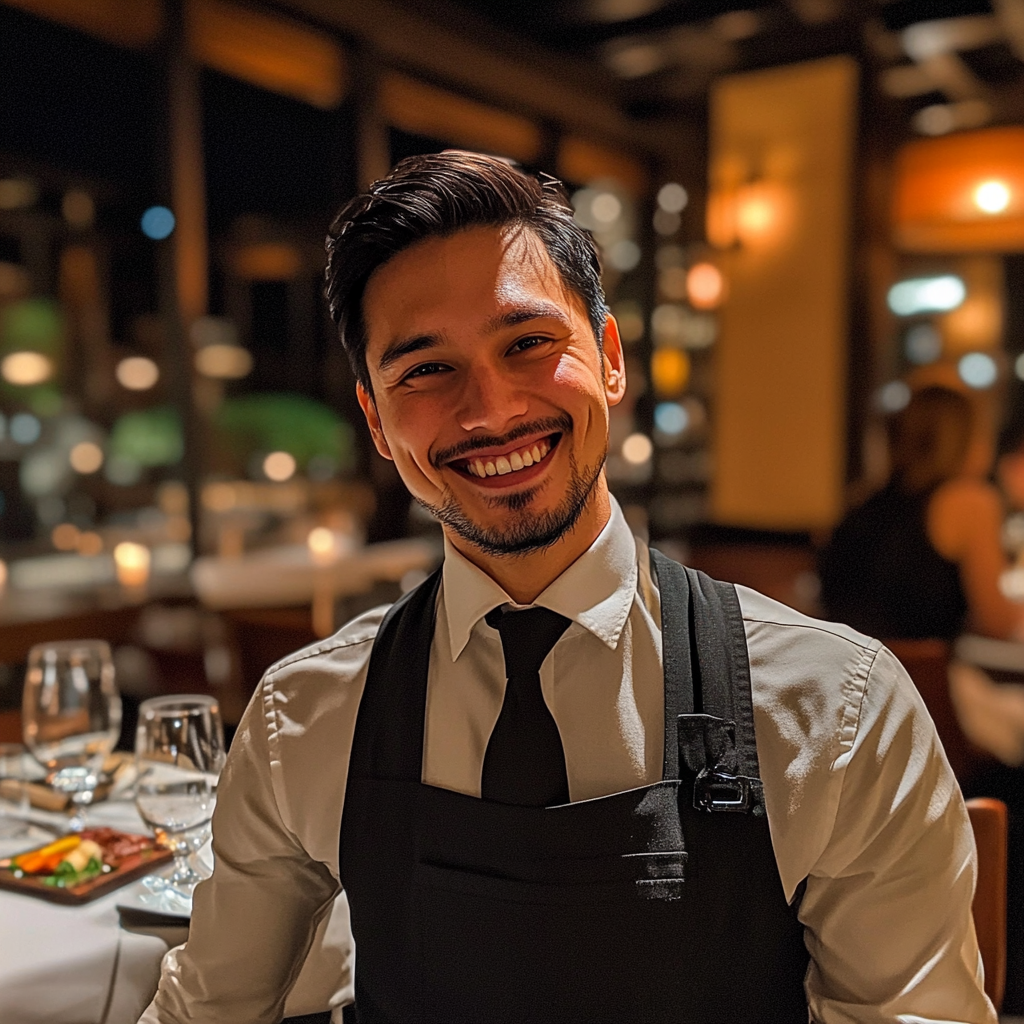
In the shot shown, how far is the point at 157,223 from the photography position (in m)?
4.06

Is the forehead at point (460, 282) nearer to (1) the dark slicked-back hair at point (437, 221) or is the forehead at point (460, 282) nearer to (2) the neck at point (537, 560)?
(1) the dark slicked-back hair at point (437, 221)

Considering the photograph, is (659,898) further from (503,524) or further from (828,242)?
(828,242)

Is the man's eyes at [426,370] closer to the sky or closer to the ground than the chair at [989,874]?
closer to the sky

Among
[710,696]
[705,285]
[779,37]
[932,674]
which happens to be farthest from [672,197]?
[710,696]

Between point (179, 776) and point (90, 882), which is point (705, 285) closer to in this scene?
point (179, 776)

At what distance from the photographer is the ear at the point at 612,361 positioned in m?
1.24

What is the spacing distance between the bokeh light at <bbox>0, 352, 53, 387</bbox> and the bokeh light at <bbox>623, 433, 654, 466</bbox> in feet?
11.6

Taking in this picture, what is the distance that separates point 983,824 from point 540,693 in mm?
710

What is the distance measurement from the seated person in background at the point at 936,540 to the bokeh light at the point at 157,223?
291cm

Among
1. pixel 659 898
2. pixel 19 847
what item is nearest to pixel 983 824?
pixel 659 898

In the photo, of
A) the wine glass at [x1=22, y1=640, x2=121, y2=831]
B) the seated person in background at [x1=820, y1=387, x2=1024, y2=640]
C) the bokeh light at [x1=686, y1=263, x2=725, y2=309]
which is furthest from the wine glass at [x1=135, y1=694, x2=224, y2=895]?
the bokeh light at [x1=686, y1=263, x2=725, y2=309]

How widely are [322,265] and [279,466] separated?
5.91 ft

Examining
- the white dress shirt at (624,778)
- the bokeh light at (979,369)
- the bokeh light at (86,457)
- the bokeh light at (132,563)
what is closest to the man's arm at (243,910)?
the white dress shirt at (624,778)

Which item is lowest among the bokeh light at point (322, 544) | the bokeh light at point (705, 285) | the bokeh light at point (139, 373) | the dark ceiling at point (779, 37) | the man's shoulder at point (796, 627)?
the bokeh light at point (322, 544)
